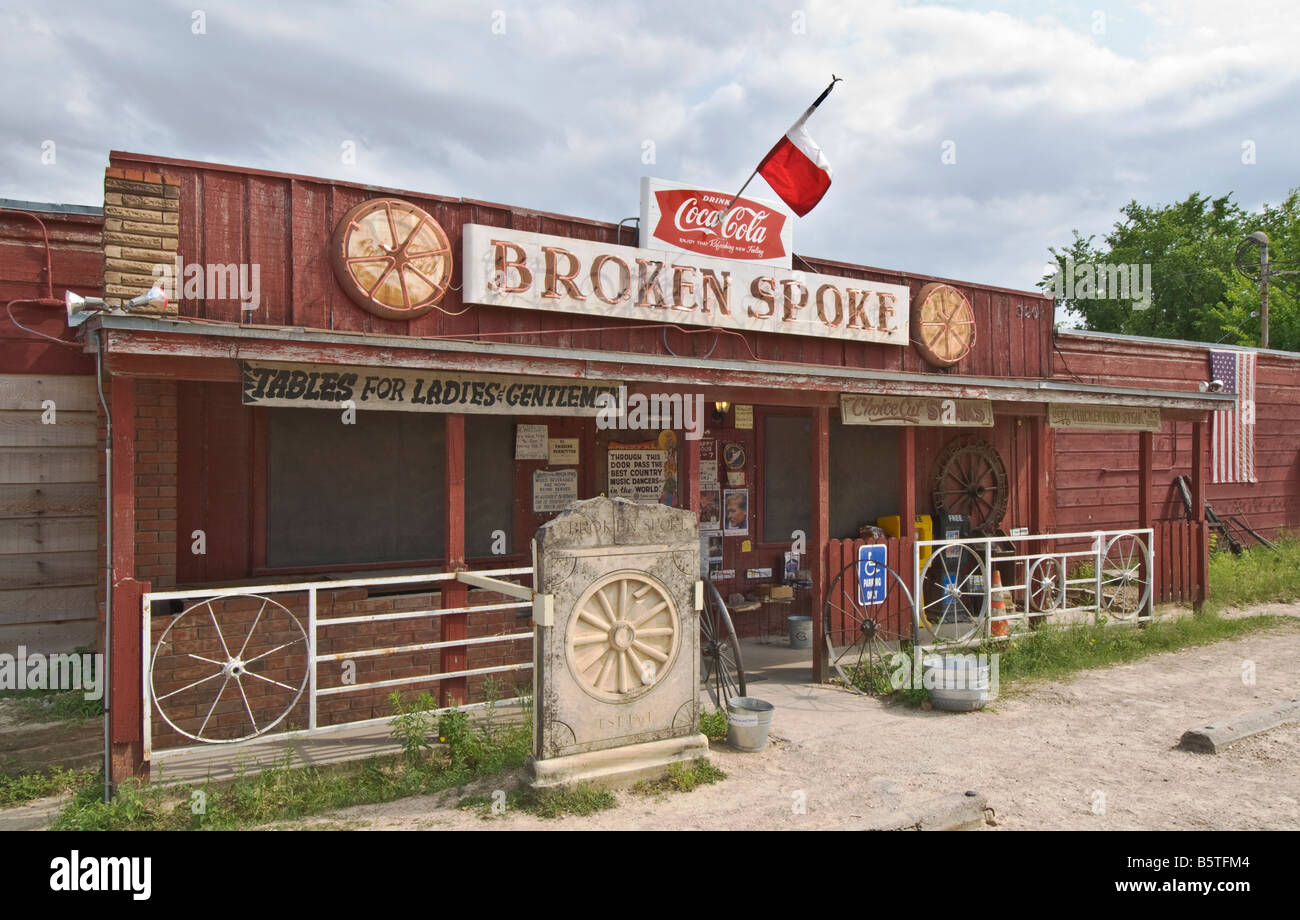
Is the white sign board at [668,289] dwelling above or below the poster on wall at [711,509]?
above

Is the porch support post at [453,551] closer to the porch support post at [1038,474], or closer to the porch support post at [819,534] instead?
the porch support post at [819,534]

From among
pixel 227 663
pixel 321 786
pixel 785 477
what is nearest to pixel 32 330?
pixel 227 663

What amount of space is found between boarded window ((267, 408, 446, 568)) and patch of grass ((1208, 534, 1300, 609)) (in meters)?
10.8

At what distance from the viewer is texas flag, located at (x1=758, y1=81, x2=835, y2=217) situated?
8.61m

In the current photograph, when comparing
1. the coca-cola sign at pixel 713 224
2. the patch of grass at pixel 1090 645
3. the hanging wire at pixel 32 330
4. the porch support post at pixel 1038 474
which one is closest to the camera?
the hanging wire at pixel 32 330

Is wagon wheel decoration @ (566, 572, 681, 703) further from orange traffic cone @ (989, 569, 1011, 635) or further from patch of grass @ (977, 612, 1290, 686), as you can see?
orange traffic cone @ (989, 569, 1011, 635)

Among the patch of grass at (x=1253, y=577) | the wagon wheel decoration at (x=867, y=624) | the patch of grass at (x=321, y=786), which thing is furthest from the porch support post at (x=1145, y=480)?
the patch of grass at (x=321, y=786)

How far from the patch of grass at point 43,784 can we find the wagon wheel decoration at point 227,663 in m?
0.65

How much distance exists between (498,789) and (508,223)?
15.1 ft

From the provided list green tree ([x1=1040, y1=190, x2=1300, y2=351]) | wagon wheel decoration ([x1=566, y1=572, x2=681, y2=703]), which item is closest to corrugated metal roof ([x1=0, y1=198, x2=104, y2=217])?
wagon wheel decoration ([x1=566, y1=572, x2=681, y2=703])

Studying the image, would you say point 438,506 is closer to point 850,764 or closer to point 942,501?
point 850,764

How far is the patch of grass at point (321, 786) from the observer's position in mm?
5266

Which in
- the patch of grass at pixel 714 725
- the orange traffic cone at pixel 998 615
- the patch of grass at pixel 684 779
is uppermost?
the orange traffic cone at pixel 998 615

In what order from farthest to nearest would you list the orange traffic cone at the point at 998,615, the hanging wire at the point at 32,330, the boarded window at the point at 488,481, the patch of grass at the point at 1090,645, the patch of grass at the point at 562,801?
the orange traffic cone at the point at 998,615 → the patch of grass at the point at 1090,645 → the boarded window at the point at 488,481 → the hanging wire at the point at 32,330 → the patch of grass at the point at 562,801
